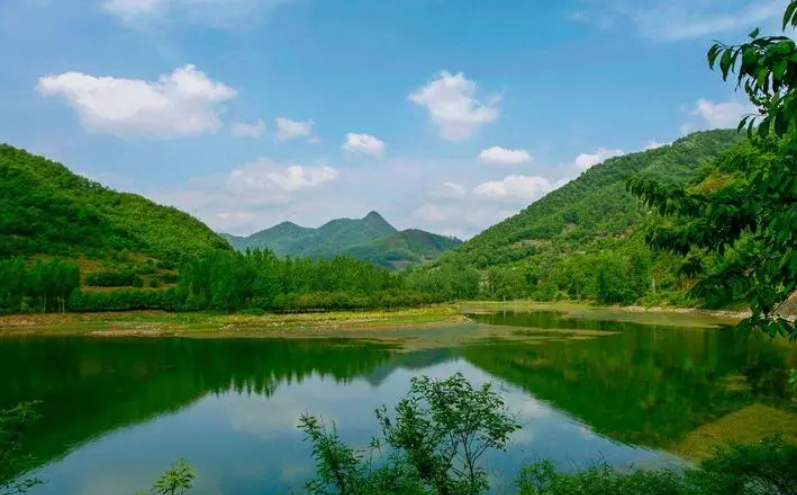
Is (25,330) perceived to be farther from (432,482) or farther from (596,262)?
(596,262)

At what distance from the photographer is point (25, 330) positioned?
76.8m

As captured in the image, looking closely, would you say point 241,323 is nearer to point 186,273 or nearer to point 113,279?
point 186,273

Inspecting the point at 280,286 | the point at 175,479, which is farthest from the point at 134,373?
the point at 280,286

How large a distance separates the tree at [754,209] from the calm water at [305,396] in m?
16.0

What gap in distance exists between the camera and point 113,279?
364 ft

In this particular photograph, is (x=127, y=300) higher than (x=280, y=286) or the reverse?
the reverse

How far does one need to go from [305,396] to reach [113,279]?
91.4 metres

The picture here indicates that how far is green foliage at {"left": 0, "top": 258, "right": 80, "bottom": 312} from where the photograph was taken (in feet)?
285

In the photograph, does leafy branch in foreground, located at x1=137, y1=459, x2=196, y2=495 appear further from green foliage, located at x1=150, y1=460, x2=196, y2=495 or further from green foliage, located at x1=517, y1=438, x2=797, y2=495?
green foliage, located at x1=517, y1=438, x2=797, y2=495

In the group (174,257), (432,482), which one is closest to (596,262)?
(174,257)

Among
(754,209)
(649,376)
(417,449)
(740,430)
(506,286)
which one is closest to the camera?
(754,209)

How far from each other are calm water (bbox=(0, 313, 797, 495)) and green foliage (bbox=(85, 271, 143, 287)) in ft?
167

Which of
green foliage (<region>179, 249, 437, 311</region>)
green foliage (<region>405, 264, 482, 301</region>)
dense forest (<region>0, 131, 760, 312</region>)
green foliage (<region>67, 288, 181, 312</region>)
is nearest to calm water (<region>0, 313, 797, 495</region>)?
dense forest (<region>0, 131, 760, 312</region>)

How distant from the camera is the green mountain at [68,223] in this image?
425 feet
